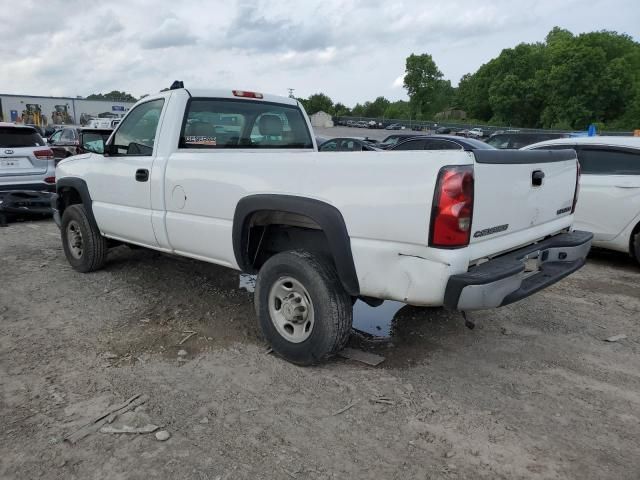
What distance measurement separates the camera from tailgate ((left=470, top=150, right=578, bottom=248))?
9.36 ft

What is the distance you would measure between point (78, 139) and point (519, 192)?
13966 mm

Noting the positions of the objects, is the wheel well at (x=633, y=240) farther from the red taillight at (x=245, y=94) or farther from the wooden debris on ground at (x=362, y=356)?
the red taillight at (x=245, y=94)

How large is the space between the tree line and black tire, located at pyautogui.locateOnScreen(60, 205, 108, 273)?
6045cm

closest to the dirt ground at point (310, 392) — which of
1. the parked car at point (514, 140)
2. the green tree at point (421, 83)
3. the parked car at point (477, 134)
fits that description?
the parked car at point (514, 140)

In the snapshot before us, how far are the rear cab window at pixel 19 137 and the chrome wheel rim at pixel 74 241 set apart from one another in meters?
3.92

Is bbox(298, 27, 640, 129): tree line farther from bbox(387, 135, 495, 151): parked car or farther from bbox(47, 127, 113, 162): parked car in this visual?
bbox(47, 127, 113, 162): parked car

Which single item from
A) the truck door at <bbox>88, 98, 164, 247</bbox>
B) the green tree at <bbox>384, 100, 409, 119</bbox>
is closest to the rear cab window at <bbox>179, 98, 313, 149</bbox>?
the truck door at <bbox>88, 98, 164, 247</bbox>

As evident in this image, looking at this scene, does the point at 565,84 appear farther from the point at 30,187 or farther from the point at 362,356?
the point at 362,356

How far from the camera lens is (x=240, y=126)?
4.61 m

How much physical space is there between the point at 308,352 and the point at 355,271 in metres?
0.71

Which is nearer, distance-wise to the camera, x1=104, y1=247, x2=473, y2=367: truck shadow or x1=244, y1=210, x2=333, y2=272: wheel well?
x1=244, y1=210, x2=333, y2=272: wheel well

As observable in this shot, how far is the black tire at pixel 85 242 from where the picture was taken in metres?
5.40

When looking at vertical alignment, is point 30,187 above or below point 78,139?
below

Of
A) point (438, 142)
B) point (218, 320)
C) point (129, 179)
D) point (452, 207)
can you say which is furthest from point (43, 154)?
point (438, 142)
